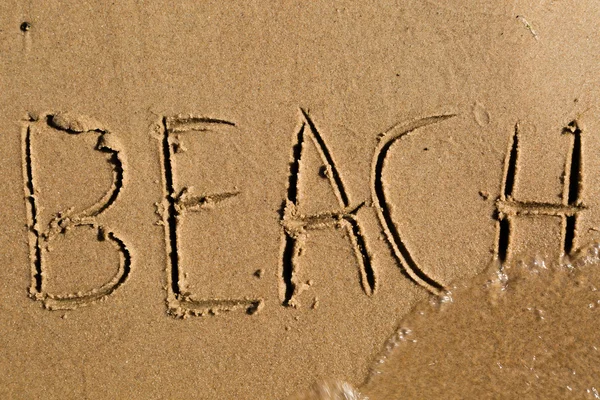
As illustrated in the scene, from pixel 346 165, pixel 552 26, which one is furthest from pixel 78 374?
pixel 552 26

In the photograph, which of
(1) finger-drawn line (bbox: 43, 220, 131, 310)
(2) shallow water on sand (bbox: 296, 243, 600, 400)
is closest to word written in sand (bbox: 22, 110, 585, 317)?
(1) finger-drawn line (bbox: 43, 220, 131, 310)

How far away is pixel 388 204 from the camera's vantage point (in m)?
2.75

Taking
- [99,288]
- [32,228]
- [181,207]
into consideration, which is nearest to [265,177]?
[181,207]

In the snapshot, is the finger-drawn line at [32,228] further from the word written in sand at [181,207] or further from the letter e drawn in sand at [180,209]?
the letter e drawn in sand at [180,209]

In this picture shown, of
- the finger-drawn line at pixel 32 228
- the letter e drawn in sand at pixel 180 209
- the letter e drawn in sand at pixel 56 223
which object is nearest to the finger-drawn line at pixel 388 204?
the letter e drawn in sand at pixel 180 209

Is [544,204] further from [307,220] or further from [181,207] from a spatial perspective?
[181,207]

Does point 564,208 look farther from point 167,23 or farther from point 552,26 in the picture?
point 167,23

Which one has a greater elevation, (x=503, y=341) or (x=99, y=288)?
(x=99, y=288)

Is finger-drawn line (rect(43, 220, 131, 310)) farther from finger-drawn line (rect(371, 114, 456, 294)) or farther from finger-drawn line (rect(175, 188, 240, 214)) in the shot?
finger-drawn line (rect(371, 114, 456, 294))

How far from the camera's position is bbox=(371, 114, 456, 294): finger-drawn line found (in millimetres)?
2754

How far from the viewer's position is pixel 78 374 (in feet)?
8.66

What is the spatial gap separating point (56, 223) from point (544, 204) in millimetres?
2546

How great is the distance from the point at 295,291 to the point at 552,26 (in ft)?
6.39

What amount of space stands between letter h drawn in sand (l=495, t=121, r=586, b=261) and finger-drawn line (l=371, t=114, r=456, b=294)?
39 cm
